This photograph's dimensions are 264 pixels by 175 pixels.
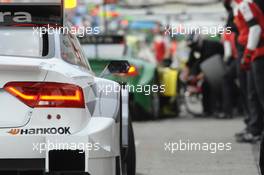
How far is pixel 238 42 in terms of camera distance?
12703mm

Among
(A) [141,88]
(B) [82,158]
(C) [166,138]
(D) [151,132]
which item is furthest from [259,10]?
(B) [82,158]

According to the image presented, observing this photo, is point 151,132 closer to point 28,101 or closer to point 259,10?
point 259,10

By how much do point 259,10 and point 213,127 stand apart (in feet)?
13.0

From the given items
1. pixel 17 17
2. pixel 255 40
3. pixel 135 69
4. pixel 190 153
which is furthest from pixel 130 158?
pixel 135 69

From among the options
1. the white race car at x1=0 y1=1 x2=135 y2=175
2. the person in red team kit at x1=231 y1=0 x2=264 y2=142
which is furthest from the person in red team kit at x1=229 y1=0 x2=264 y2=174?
the white race car at x1=0 y1=1 x2=135 y2=175

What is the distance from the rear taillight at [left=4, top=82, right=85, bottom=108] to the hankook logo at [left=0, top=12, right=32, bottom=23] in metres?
1.20

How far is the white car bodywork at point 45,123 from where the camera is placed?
5.90 m

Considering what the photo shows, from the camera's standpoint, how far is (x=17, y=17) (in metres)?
7.15

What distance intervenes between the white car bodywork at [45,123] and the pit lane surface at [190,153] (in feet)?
9.70

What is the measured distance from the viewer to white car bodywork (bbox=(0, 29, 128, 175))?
5.90 m

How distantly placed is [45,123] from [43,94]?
0.19m

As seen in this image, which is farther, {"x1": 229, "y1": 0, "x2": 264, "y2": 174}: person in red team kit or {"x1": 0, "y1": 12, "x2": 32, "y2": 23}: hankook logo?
{"x1": 229, "y1": 0, "x2": 264, "y2": 174}: person in red team kit

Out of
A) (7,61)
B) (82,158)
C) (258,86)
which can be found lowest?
(258,86)

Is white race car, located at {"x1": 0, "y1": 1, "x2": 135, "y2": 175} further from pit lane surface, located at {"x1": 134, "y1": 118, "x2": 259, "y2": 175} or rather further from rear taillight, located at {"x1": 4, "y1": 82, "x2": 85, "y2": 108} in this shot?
pit lane surface, located at {"x1": 134, "y1": 118, "x2": 259, "y2": 175}
